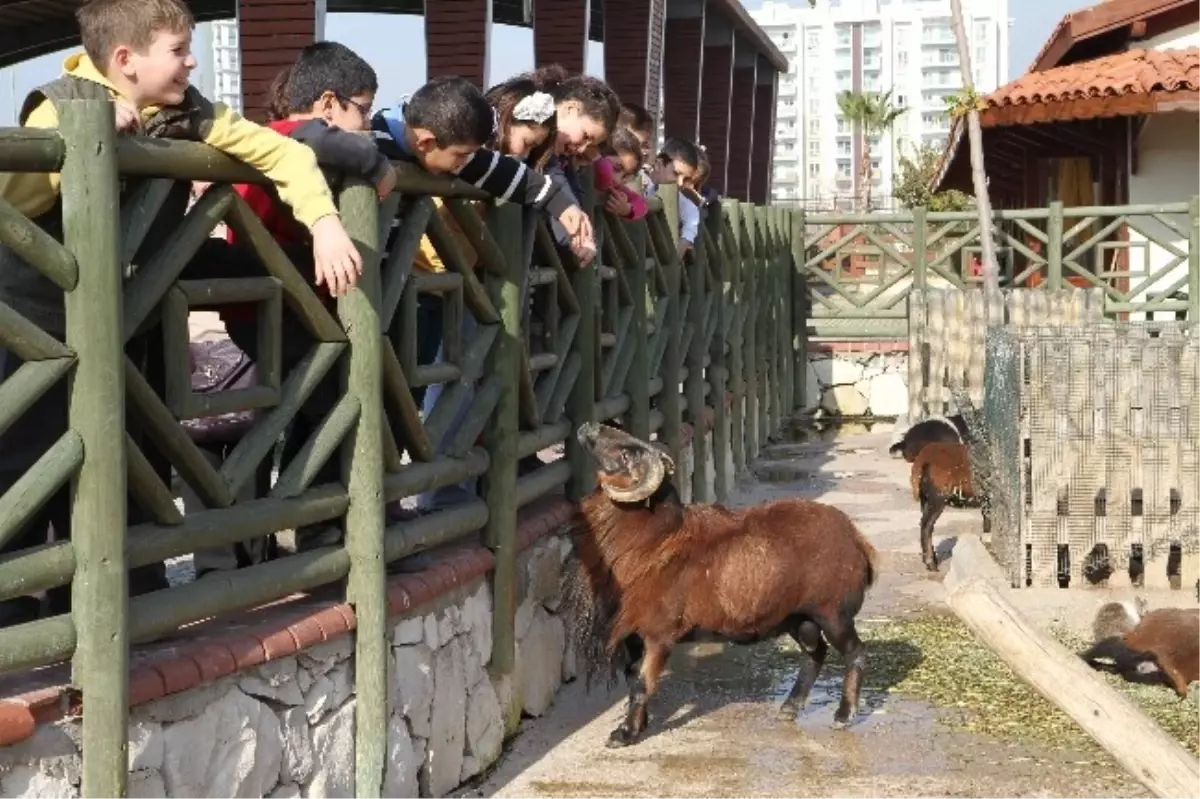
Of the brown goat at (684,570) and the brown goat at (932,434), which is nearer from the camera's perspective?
the brown goat at (684,570)

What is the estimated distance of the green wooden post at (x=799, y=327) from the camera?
19688 millimetres

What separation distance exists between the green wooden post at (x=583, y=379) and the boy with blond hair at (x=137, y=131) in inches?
117

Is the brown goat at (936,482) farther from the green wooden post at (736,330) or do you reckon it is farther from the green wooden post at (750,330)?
the green wooden post at (750,330)

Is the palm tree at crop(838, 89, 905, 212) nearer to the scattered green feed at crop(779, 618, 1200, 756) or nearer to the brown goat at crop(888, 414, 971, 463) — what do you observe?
the brown goat at crop(888, 414, 971, 463)

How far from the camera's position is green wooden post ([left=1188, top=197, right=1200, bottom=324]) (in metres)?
18.1

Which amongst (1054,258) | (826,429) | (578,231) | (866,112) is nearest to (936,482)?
(578,231)

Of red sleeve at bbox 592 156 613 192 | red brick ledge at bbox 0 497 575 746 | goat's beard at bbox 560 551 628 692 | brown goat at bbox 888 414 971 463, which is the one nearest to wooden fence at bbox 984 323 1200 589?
red sleeve at bbox 592 156 613 192

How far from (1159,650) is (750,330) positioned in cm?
806

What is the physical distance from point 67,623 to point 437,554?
2.07 meters

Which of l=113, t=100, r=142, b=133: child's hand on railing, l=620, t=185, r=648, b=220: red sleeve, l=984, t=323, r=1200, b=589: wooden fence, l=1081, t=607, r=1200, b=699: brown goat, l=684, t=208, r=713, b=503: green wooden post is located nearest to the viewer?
l=113, t=100, r=142, b=133: child's hand on railing

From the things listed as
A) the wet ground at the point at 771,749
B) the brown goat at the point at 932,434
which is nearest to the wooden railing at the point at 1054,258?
the brown goat at the point at 932,434

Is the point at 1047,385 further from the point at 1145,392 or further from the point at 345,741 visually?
the point at 345,741

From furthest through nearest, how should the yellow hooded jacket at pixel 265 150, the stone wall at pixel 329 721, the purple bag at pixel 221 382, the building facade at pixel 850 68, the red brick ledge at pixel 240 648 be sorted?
1. the building facade at pixel 850 68
2. the purple bag at pixel 221 382
3. the yellow hooded jacket at pixel 265 150
4. the stone wall at pixel 329 721
5. the red brick ledge at pixel 240 648

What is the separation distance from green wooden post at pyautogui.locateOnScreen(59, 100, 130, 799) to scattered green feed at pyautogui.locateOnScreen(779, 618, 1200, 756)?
3478mm
